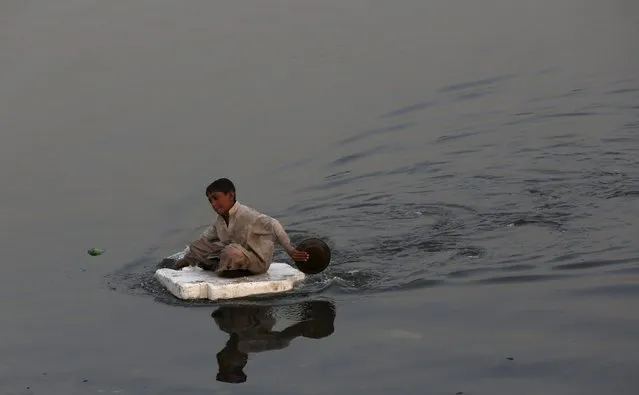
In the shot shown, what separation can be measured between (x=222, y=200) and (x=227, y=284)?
75cm

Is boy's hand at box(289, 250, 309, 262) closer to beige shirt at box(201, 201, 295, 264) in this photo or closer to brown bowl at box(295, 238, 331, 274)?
brown bowl at box(295, 238, 331, 274)

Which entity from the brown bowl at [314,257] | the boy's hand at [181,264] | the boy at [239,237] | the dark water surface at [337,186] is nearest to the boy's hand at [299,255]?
the boy at [239,237]

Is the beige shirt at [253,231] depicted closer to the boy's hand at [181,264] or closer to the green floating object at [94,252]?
the boy's hand at [181,264]

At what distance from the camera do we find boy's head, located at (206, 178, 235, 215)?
10.4 meters

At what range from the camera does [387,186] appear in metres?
14.3

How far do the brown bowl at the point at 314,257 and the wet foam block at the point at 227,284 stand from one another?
0.16 metres

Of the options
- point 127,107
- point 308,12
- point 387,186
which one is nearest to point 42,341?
point 387,186

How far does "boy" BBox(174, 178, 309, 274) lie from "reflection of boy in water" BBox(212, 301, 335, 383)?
1.48ft

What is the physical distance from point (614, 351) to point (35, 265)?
6251 mm

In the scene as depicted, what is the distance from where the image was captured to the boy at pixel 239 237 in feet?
34.1

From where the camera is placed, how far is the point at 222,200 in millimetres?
10398

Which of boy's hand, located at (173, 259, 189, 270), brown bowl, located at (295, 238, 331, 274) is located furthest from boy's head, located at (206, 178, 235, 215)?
boy's hand, located at (173, 259, 189, 270)

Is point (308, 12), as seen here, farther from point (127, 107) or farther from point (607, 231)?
point (607, 231)

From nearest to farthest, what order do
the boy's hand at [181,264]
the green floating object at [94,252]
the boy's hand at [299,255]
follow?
1. the boy's hand at [299,255]
2. the boy's hand at [181,264]
3. the green floating object at [94,252]
